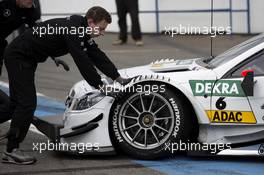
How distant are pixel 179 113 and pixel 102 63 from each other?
96cm

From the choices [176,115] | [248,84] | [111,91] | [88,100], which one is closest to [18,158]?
[88,100]

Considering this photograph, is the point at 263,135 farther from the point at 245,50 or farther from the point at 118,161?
the point at 118,161

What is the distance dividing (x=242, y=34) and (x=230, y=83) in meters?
10.4

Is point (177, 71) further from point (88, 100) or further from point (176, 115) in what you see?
point (88, 100)

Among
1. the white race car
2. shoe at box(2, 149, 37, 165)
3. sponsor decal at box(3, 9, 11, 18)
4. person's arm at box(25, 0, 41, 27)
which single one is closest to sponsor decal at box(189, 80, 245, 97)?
the white race car

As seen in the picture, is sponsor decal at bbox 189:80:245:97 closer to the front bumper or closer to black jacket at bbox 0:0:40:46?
the front bumper

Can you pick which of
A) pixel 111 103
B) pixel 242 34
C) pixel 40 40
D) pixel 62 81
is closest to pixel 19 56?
pixel 40 40

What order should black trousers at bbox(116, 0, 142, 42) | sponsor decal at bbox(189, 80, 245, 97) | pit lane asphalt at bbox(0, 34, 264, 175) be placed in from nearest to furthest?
pit lane asphalt at bbox(0, 34, 264, 175)
sponsor decal at bbox(189, 80, 245, 97)
black trousers at bbox(116, 0, 142, 42)

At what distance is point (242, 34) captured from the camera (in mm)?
16750

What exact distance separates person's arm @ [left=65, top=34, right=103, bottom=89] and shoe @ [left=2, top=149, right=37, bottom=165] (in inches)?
37.7

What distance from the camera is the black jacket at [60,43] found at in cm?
650

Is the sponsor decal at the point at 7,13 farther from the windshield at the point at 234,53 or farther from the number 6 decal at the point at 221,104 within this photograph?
the number 6 decal at the point at 221,104

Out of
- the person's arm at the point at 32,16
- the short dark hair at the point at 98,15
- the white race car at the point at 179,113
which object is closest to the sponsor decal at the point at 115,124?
the white race car at the point at 179,113

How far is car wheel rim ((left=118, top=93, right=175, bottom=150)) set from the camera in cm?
671
